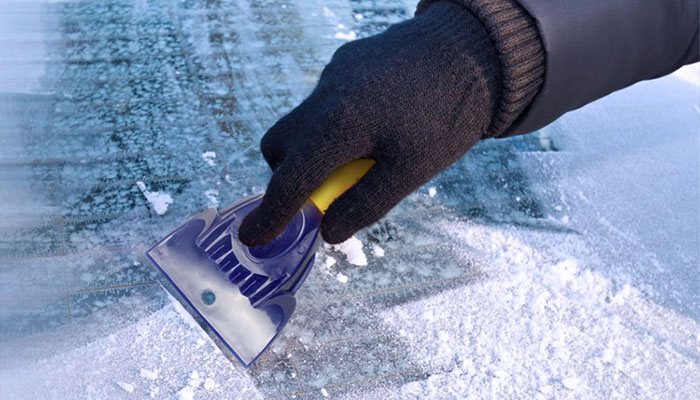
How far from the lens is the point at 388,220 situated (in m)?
1.56

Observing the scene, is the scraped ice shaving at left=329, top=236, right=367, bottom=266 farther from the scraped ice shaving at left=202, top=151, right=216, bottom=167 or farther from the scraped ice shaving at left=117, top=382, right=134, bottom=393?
the scraped ice shaving at left=117, top=382, right=134, bottom=393

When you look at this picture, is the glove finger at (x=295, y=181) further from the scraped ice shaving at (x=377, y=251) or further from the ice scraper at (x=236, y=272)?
the scraped ice shaving at (x=377, y=251)

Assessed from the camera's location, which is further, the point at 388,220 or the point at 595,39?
the point at 388,220

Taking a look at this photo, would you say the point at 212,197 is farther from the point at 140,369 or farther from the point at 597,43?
the point at 597,43

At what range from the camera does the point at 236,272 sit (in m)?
1.33

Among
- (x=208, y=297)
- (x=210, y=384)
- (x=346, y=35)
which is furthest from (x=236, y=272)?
(x=346, y=35)

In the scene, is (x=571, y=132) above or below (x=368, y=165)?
below

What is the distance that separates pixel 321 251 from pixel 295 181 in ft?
1.15

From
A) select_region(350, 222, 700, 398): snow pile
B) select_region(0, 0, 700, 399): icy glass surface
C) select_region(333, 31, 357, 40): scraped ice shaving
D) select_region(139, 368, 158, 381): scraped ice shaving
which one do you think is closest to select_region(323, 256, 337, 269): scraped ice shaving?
select_region(0, 0, 700, 399): icy glass surface

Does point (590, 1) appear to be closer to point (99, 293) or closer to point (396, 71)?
point (396, 71)

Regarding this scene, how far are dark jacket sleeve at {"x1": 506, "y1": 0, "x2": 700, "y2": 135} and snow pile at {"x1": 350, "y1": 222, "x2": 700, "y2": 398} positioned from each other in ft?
1.09

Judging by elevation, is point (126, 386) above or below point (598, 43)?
below

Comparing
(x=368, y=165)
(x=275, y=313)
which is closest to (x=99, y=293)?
(x=275, y=313)

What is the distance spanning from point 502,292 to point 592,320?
0.58 feet
